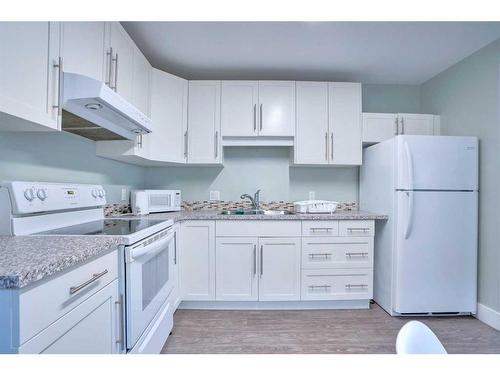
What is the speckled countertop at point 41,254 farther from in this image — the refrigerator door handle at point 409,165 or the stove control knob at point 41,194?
the refrigerator door handle at point 409,165

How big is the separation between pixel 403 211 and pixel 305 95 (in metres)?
1.41

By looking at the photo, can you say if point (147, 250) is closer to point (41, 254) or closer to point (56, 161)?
point (41, 254)

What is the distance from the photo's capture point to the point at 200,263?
7.17 ft

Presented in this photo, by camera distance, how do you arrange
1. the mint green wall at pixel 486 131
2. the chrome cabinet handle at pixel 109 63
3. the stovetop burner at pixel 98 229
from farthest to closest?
the mint green wall at pixel 486 131, the chrome cabinet handle at pixel 109 63, the stovetop burner at pixel 98 229

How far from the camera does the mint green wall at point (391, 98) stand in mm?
2818

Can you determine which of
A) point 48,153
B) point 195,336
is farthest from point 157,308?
point 48,153

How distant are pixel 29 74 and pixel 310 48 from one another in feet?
6.41

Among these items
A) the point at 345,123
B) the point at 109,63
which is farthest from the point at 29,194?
the point at 345,123

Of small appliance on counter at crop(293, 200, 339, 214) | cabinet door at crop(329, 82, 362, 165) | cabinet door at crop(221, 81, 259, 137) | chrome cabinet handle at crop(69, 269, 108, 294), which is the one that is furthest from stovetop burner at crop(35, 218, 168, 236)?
cabinet door at crop(329, 82, 362, 165)

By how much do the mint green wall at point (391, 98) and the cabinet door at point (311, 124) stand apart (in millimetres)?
700

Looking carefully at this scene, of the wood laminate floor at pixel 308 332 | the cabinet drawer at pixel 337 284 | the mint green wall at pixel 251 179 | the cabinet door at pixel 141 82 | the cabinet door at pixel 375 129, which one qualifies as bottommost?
the wood laminate floor at pixel 308 332

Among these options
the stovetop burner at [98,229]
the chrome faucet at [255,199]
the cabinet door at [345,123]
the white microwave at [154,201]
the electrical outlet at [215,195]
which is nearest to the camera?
the stovetop burner at [98,229]

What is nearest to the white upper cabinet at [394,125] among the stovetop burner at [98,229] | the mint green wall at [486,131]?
the mint green wall at [486,131]

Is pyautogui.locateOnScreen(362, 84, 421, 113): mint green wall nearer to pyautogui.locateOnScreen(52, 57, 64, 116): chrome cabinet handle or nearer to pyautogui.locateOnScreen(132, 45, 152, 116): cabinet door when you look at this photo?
pyautogui.locateOnScreen(132, 45, 152, 116): cabinet door
